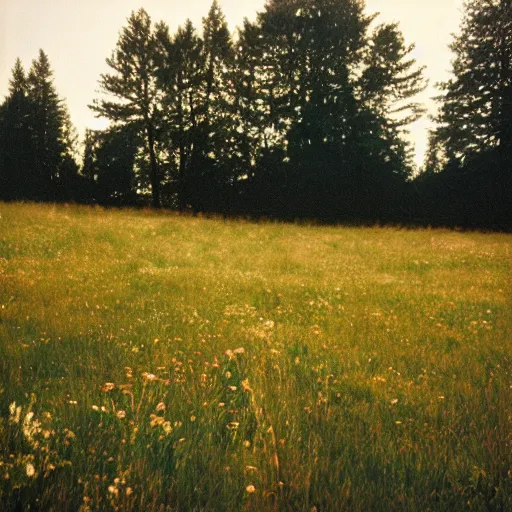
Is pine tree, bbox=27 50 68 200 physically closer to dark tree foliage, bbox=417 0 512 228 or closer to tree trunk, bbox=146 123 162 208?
tree trunk, bbox=146 123 162 208

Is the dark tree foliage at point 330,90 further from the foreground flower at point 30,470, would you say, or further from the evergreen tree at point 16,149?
the evergreen tree at point 16,149

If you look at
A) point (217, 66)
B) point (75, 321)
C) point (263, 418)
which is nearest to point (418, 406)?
point (263, 418)

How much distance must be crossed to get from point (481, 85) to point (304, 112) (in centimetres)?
1428

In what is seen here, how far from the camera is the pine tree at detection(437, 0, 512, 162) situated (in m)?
26.7

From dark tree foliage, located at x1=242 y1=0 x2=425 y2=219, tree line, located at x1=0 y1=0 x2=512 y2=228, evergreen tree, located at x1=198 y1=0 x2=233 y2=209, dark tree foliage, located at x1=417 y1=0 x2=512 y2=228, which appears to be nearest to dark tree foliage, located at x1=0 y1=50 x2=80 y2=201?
tree line, located at x1=0 y1=0 x2=512 y2=228

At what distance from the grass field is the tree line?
2102cm

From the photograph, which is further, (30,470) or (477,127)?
(477,127)

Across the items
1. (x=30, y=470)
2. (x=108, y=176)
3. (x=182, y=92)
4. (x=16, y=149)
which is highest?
(x=182, y=92)

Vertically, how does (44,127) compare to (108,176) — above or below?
above

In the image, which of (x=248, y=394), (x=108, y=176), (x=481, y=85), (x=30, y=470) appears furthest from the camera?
(x=108, y=176)

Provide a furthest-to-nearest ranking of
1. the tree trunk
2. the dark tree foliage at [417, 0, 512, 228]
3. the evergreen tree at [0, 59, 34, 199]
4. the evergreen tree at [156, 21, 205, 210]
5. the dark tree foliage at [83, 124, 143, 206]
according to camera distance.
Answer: the evergreen tree at [0, 59, 34, 199] < the dark tree foliage at [83, 124, 143, 206] < the tree trunk < the evergreen tree at [156, 21, 205, 210] < the dark tree foliage at [417, 0, 512, 228]

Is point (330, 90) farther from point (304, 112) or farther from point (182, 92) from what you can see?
point (182, 92)

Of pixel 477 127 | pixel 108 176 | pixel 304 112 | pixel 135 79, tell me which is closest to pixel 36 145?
pixel 108 176

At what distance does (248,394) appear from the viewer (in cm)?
322
